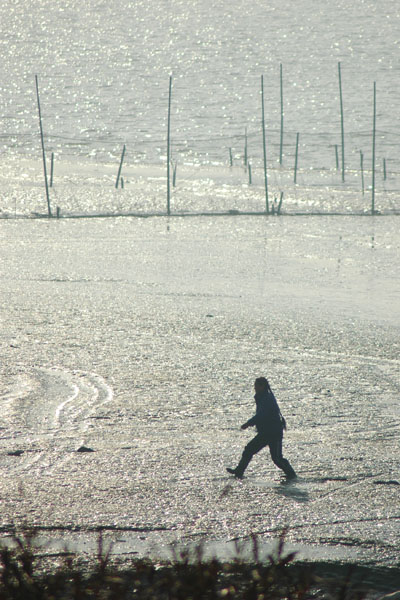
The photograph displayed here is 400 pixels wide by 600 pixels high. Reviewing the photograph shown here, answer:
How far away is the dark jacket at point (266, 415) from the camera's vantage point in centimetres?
962

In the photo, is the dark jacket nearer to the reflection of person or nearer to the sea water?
the reflection of person

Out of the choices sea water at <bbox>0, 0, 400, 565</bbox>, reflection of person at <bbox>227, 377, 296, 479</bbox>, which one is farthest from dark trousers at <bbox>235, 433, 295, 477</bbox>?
sea water at <bbox>0, 0, 400, 565</bbox>

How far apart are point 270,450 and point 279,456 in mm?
113

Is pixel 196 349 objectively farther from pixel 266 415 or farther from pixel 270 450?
pixel 266 415

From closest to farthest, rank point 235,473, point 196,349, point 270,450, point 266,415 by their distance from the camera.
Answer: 1. point 266,415
2. point 270,450
3. point 235,473
4. point 196,349

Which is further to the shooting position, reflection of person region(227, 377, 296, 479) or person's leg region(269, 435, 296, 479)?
person's leg region(269, 435, 296, 479)

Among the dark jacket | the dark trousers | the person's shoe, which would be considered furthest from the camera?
the person's shoe

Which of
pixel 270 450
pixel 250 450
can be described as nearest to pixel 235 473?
pixel 250 450

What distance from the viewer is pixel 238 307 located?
22016 mm

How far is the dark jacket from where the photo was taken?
9617 millimetres

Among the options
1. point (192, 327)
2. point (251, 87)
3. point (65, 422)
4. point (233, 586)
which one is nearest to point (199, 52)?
point (251, 87)

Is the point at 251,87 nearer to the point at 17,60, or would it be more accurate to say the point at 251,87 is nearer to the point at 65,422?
the point at 17,60

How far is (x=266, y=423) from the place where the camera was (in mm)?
9664

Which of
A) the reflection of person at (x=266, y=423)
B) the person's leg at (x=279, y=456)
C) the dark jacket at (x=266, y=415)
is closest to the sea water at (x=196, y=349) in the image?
the person's leg at (x=279, y=456)
